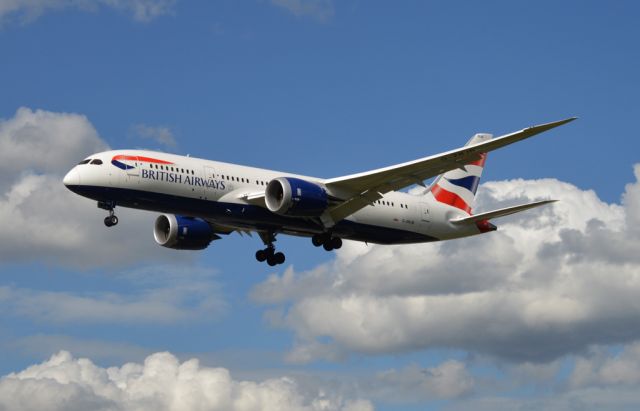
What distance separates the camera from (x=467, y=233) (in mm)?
63469

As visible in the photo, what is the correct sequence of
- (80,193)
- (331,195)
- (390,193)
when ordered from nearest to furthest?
(80,193) → (331,195) → (390,193)

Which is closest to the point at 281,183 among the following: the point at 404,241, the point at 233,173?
the point at 233,173

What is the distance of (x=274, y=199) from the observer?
5459cm

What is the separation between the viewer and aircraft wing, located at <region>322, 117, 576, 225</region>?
50.7 m

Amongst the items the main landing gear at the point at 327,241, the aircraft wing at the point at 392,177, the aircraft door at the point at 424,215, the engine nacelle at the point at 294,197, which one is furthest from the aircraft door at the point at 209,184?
the aircraft door at the point at 424,215

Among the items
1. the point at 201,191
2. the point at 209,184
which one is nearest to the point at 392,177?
the point at 209,184

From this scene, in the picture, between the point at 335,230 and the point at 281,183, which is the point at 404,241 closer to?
the point at 335,230

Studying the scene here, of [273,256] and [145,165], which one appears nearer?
[145,165]

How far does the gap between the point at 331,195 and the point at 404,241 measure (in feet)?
24.4

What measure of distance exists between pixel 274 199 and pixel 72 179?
32.4 ft

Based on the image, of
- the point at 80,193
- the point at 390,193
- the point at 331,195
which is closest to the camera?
the point at 80,193

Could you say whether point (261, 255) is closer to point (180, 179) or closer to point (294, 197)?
point (294, 197)

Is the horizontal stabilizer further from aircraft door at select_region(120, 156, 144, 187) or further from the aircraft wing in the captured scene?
aircraft door at select_region(120, 156, 144, 187)

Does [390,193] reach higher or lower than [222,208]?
higher
